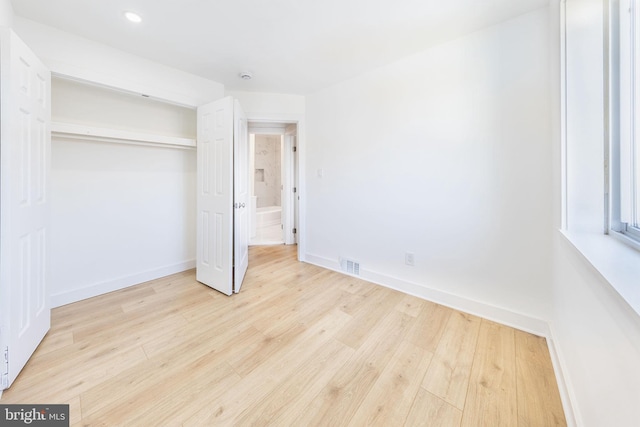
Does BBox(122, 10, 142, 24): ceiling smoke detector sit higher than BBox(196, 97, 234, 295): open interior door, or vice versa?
BBox(122, 10, 142, 24): ceiling smoke detector

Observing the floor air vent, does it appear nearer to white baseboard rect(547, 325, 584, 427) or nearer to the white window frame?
white baseboard rect(547, 325, 584, 427)

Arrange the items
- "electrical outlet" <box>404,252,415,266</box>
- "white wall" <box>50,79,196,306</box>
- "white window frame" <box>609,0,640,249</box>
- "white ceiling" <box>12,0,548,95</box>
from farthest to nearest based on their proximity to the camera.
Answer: "electrical outlet" <box>404,252,415,266</box>
"white wall" <box>50,79,196,306</box>
"white ceiling" <box>12,0,548,95</box>
"white window frame" <box>609,0,640,249</box>

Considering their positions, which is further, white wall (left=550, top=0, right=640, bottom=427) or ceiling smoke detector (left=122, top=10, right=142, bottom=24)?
ceiling smoke detector (left=122, top=10, right=142, bottom=24)

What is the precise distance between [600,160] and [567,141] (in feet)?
0.60

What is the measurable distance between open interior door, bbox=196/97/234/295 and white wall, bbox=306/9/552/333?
4.17 feet

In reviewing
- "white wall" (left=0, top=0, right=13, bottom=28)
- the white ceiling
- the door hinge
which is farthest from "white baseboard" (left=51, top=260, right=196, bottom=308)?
the white ceiling

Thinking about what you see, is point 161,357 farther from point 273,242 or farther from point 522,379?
point 273,242

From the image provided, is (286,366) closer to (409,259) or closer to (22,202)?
(409,259)

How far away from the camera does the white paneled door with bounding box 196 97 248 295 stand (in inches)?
90.2

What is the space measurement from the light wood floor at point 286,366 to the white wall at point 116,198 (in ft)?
1.12

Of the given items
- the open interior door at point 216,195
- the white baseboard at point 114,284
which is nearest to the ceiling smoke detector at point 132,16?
the open interior door at point 216,195

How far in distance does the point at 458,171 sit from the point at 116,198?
10.7 ft

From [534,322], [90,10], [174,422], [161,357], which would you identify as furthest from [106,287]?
[534,322]

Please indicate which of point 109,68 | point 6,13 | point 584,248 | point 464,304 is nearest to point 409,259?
point 464,304
